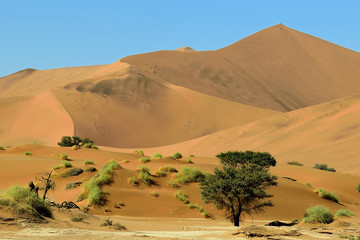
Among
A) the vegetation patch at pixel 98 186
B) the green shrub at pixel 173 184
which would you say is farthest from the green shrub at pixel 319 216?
the vegetation patch at pixel 98 186

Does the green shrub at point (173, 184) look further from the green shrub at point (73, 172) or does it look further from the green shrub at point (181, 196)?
the green shrub at point (73, 172)

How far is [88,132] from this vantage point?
7662 centimetres

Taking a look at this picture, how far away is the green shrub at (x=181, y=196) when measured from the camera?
88.6 feet

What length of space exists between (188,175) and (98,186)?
549 centimetres

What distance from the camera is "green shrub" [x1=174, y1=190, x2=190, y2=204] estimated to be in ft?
88.6

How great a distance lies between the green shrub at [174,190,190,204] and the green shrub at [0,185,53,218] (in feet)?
35.6

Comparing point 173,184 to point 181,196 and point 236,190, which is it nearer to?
point 181,196

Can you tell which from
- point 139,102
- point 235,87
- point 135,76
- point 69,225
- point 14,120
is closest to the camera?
point 69,225

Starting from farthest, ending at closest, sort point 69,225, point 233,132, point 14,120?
point 14,120 → point 233,132 → point 69,225

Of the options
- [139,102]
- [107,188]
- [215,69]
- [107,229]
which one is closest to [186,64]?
[215,69]

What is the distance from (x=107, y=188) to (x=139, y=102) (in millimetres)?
65041

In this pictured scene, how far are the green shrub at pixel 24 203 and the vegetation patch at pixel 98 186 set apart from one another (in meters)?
8.37

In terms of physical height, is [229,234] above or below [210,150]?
below

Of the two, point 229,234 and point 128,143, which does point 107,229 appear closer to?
point 229,234
